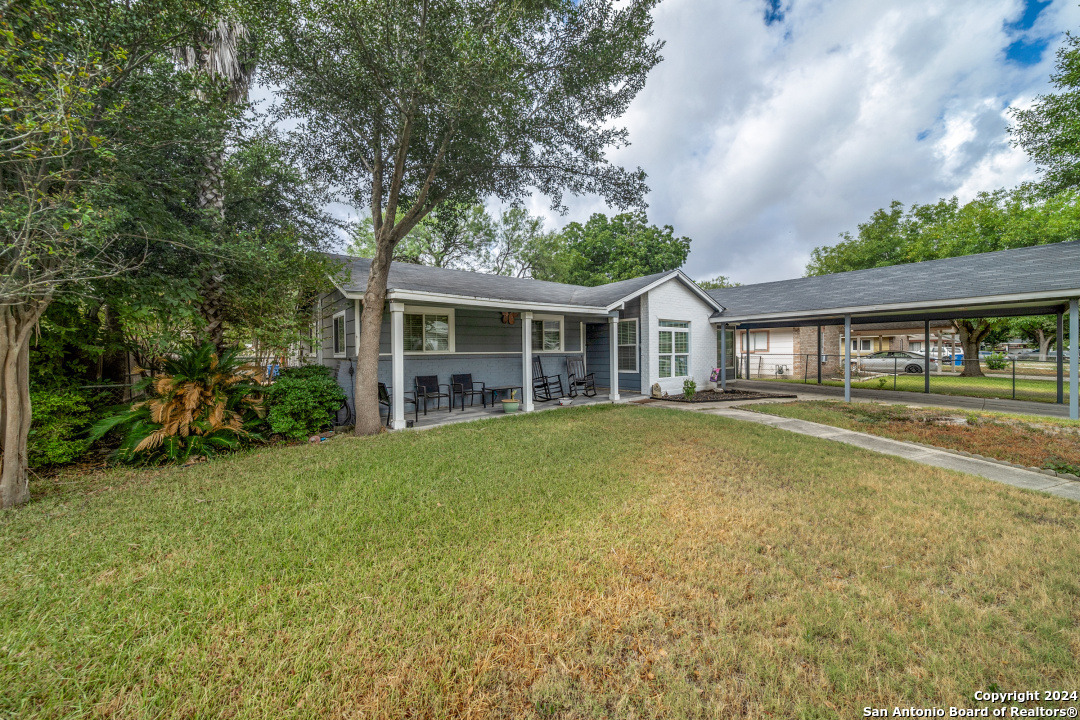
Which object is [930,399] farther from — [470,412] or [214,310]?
[214,310]

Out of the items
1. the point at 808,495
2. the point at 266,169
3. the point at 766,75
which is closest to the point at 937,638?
the point at 808,495

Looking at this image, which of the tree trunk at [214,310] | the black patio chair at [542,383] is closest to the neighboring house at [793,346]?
the black patio chair at [542,383]

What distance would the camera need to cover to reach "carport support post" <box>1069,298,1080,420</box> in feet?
24.9

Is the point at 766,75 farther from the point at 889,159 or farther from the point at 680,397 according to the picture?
the point at 680,397

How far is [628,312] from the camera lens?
39.4 feet

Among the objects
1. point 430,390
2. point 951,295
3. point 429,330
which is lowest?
point 430,390

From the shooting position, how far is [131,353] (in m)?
6.46

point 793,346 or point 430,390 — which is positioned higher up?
point 793,346

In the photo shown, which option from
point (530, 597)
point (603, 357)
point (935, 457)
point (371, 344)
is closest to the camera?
point (530, 597)

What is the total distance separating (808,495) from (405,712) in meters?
4.17

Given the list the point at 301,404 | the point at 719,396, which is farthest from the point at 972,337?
the point at 301,404

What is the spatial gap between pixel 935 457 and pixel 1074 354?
544 centimetres

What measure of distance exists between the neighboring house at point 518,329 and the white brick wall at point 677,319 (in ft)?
0.10

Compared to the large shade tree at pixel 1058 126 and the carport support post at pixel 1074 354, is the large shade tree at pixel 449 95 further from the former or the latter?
the large shade tree at pixel 1058 126
